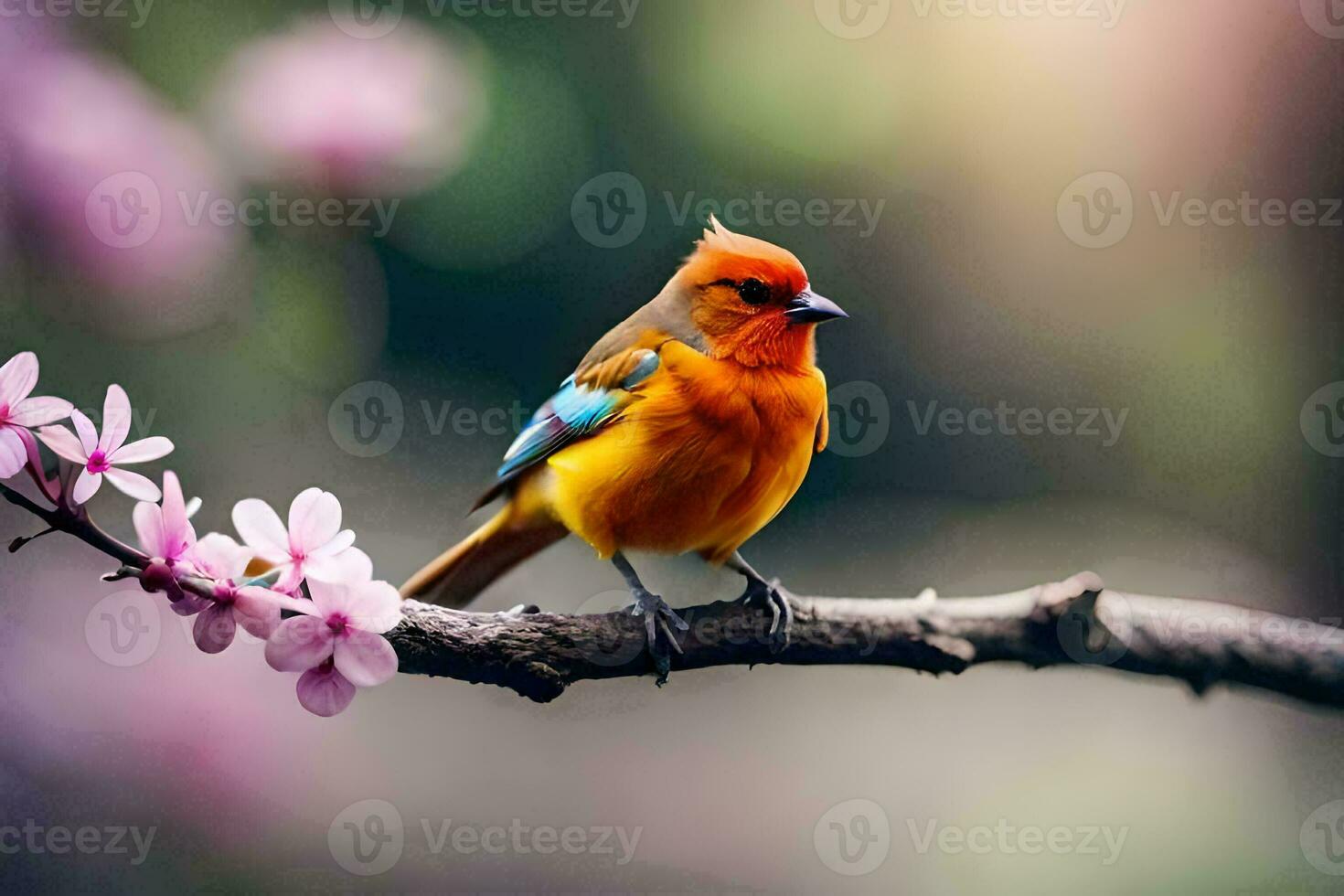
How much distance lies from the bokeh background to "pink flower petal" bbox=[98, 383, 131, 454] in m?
0.49

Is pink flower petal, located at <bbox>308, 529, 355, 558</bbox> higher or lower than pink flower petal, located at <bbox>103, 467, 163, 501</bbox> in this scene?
higher

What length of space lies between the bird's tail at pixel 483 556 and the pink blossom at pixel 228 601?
13.5 inches

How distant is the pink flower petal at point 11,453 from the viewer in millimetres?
463

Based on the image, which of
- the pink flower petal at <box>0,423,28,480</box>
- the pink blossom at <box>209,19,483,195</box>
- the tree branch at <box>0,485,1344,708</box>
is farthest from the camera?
the pink blossom at <box>209,19,483,195</box>

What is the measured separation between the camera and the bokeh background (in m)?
1.07

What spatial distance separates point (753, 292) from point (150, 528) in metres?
0.39

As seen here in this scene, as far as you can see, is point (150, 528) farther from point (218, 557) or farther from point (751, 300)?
point (751, 300)

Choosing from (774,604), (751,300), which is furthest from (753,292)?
(774,604)

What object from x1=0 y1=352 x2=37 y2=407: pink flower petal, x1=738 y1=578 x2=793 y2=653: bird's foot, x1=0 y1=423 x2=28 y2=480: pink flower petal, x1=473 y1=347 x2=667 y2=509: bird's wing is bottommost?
x1=0 y1=423 x2=28 y2=480: pink flower petal

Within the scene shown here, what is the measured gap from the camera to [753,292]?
741 mm

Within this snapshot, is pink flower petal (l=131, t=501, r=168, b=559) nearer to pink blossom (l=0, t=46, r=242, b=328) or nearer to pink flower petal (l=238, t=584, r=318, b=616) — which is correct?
pink flower petal (l=238, t=584, r=318, b=616)

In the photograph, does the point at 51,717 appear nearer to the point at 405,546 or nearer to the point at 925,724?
the point at 405,546

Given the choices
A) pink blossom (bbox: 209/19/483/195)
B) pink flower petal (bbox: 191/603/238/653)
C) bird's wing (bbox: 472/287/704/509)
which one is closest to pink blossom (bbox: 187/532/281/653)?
pink flower petal (bbox: 191/603/238/653)

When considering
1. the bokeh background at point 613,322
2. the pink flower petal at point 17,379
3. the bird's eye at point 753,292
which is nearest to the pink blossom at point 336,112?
the bokeh background at point 613,322
